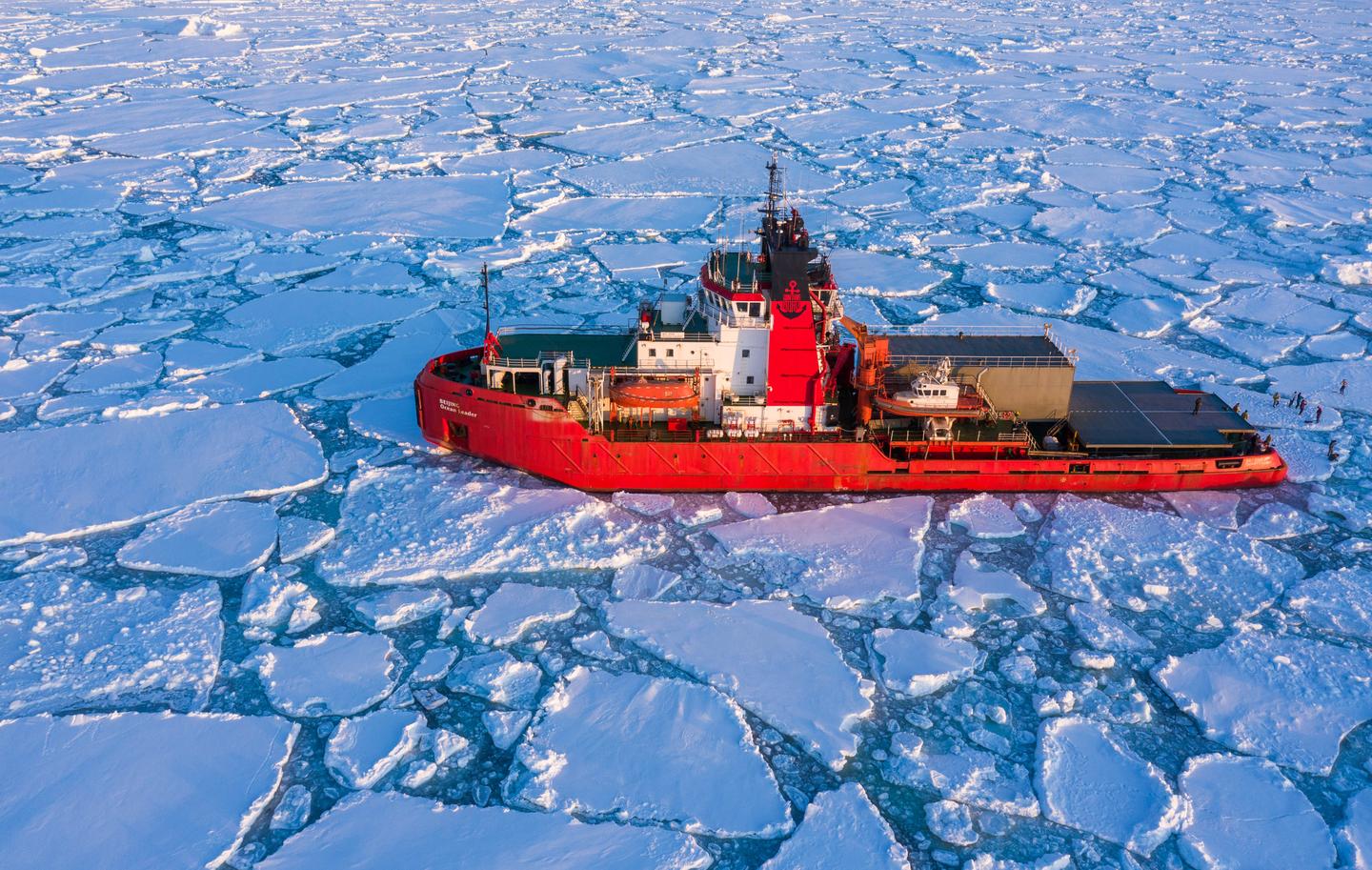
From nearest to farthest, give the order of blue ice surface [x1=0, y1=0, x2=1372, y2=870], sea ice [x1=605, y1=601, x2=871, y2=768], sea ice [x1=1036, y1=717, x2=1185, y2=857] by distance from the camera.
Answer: sea ice [x1=1036, y1=717, x2=1185, y2=857] → blue ice surface [x1=0, y1=0, x2=1372, y2=870] → sea ice [x1=605, y1=601, x2=871, y2=768]

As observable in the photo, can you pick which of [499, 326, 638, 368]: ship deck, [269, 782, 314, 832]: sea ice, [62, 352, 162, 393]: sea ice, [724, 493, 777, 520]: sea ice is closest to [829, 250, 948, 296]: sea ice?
[499, 326, 638, 368]: ship deck

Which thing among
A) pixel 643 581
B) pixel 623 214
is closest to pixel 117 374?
pixel 643 581

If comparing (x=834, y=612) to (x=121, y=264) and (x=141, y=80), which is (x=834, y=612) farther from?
(x=141, y=80)

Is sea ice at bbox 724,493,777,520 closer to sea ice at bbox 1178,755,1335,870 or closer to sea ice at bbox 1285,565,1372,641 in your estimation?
sea ice at bbox 1178,755,1335,870

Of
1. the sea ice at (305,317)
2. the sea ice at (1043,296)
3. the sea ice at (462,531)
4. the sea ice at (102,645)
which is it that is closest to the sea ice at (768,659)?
the sea ice at (462,531)

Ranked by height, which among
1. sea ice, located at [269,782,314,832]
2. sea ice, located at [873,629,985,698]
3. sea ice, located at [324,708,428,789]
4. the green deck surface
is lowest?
sea ice, located at [269,782,314,832]

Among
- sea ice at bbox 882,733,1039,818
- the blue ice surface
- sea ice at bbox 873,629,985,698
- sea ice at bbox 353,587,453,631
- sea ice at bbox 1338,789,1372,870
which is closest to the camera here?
sea ice at bbox 1338,789,1372,870
